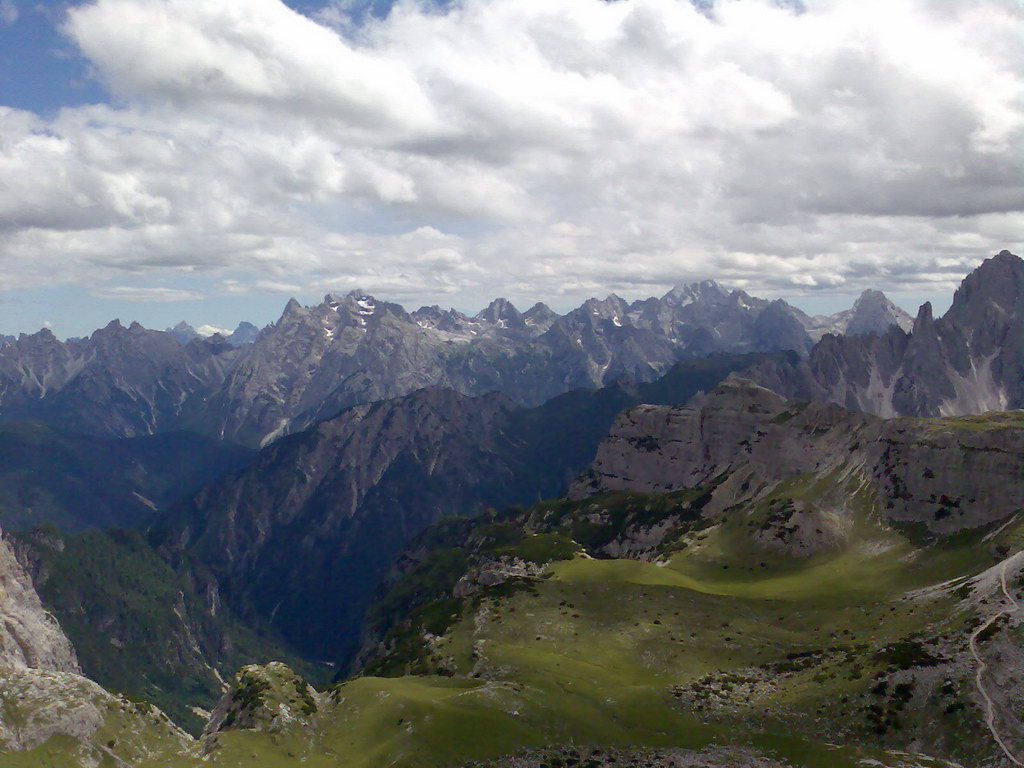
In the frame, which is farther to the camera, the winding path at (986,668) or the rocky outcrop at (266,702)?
the rocky outcrop at (266,702)

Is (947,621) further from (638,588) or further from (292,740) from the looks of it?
(292,740)

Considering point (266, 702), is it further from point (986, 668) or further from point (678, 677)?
point (986, 668)

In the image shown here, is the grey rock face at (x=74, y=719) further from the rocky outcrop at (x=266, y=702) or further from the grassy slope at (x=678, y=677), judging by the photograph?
the grassy slope at (x=678, y=677)

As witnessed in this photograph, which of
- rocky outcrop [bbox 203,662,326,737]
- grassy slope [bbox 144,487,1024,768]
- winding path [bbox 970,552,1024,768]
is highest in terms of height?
winding path [bbox 970,552,1024,768]

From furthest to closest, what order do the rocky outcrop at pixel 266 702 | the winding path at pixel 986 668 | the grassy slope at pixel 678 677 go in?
the rocky outcrop at pixel 266 702, the grassy slope at pixel 678 677, the winding path at pixel 986 668

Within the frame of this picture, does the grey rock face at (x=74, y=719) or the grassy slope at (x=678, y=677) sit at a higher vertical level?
the grassy slope at (x=678, y=677)

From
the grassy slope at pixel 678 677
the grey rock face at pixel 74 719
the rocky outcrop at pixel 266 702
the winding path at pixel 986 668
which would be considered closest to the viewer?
the winding path at pixel 986 668

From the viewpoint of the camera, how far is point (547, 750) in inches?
3898

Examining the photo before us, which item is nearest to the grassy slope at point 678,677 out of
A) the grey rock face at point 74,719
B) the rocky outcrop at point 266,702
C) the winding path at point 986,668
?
the winding path at point 986,668

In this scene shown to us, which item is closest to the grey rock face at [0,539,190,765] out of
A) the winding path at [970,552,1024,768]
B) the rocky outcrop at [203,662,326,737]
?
the rocky outcrop at [203,662,326,737]

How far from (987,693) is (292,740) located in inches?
3923

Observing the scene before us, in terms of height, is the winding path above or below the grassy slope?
above

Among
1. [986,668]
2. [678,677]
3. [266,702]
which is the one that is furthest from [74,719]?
[986,668]

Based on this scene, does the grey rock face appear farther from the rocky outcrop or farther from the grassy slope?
the grassy slope
